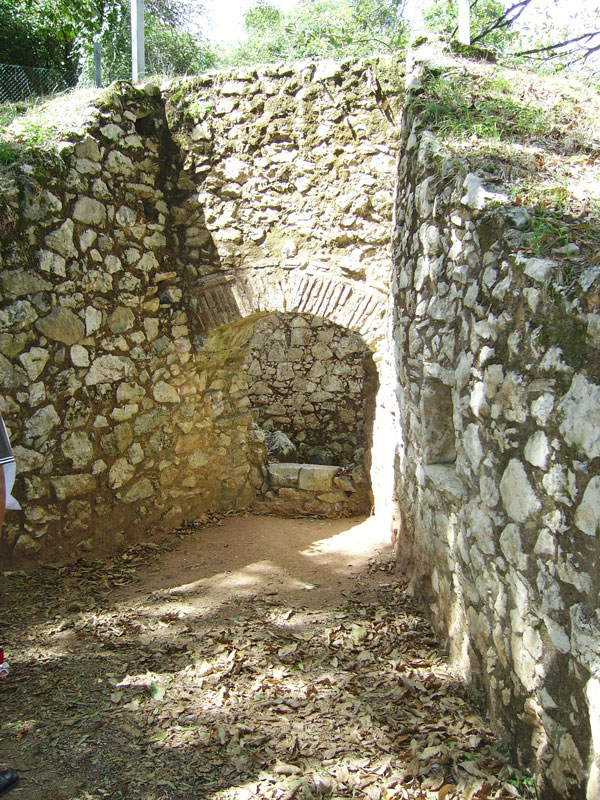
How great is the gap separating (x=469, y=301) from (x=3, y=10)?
22.6 feet

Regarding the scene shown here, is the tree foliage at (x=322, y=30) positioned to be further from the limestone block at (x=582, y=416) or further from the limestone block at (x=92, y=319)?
the limestone block at (x=582, y=416)

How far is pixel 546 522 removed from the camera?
6.03 ft

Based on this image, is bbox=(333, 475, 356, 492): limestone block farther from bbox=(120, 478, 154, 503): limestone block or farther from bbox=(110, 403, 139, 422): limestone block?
bbox=(110, 403, 139, 422): limestone block

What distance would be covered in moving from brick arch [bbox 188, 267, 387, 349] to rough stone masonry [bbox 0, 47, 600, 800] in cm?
2

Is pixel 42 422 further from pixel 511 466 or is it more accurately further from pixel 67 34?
pixel 67 34

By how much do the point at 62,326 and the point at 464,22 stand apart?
348 centimetres

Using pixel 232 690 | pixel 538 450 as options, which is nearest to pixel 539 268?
pixel 538 450

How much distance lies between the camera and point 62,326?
13.3 feet

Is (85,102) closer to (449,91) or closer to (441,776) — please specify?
(449,91)

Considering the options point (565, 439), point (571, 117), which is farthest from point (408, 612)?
point (571, 117)

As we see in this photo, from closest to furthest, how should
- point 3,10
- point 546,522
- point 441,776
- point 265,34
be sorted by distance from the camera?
point 546,522 < point 441,776 < point 3,10 < point 265,34

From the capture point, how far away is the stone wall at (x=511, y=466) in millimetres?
1680

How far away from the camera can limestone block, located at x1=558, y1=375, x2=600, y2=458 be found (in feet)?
5.21

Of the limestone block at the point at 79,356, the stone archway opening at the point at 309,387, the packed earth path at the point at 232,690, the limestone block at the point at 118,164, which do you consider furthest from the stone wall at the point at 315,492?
the limestone block at the point at 118,164
